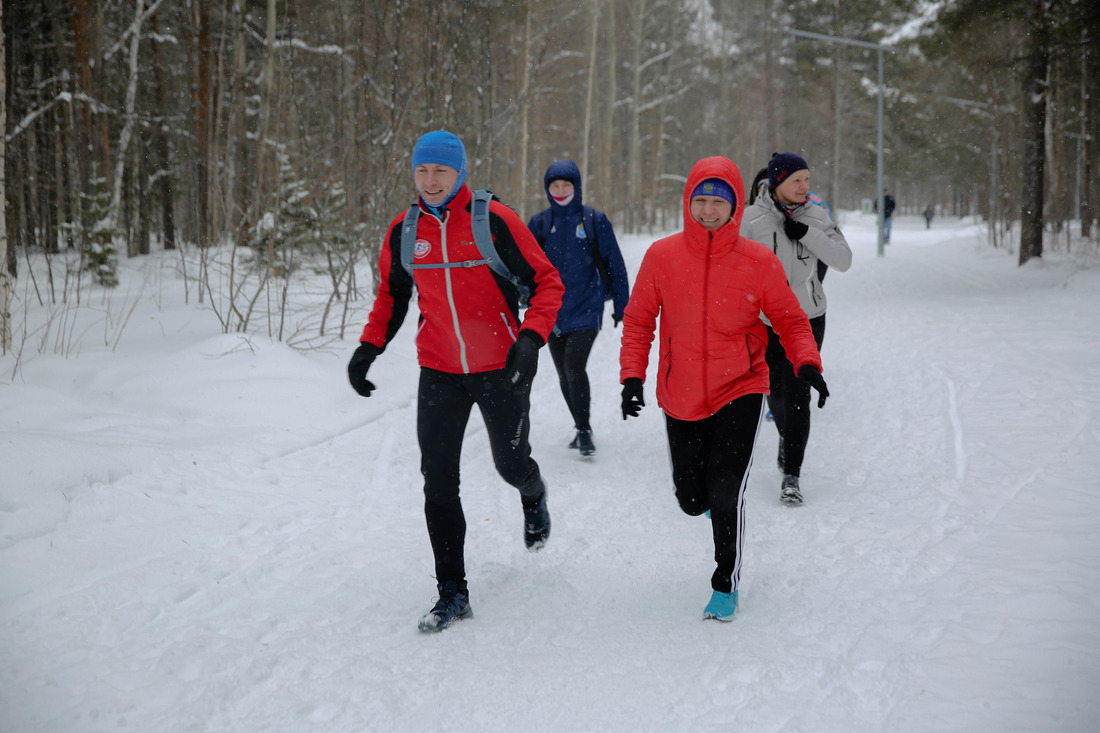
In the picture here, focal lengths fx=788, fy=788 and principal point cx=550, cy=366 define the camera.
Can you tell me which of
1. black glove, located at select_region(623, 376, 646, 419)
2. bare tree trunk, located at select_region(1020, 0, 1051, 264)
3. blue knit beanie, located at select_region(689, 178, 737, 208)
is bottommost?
black glove, located at select_region(623, 376, 646, 419)

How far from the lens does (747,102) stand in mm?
40406

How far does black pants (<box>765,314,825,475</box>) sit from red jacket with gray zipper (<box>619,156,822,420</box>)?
135cm

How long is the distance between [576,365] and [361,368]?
2550 mm

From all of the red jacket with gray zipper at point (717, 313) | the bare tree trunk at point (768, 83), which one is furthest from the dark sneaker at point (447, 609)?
the bare tree trunk at point (768, 83)

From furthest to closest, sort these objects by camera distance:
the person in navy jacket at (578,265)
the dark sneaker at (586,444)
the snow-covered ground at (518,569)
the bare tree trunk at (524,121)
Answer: the bare tree trunk at (524,121) → the dark sneaker at (586,444) → the person in navy jacket at (578,265) → the snow-covered ground at (518,569)

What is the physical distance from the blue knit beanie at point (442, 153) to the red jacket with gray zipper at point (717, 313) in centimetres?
89

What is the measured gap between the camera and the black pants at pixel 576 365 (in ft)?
19.0

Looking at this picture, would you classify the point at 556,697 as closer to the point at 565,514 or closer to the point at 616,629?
the point at 616,629

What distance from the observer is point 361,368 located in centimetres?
348

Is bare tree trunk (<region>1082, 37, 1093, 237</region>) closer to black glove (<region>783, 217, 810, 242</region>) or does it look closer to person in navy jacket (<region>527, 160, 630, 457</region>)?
person in navy jacket (<region>527, 160, 630, 457</region>)

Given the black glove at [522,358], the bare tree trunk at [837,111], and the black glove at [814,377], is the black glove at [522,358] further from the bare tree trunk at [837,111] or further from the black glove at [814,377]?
the bare tree trunk at [837,111]

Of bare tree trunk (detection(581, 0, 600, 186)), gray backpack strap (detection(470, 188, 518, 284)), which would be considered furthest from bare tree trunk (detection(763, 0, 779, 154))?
gray backpack strap (detection(470, 188, 518, 284))

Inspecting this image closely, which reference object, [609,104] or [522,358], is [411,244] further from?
[609,104]

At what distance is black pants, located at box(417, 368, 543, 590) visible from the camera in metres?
3.38
